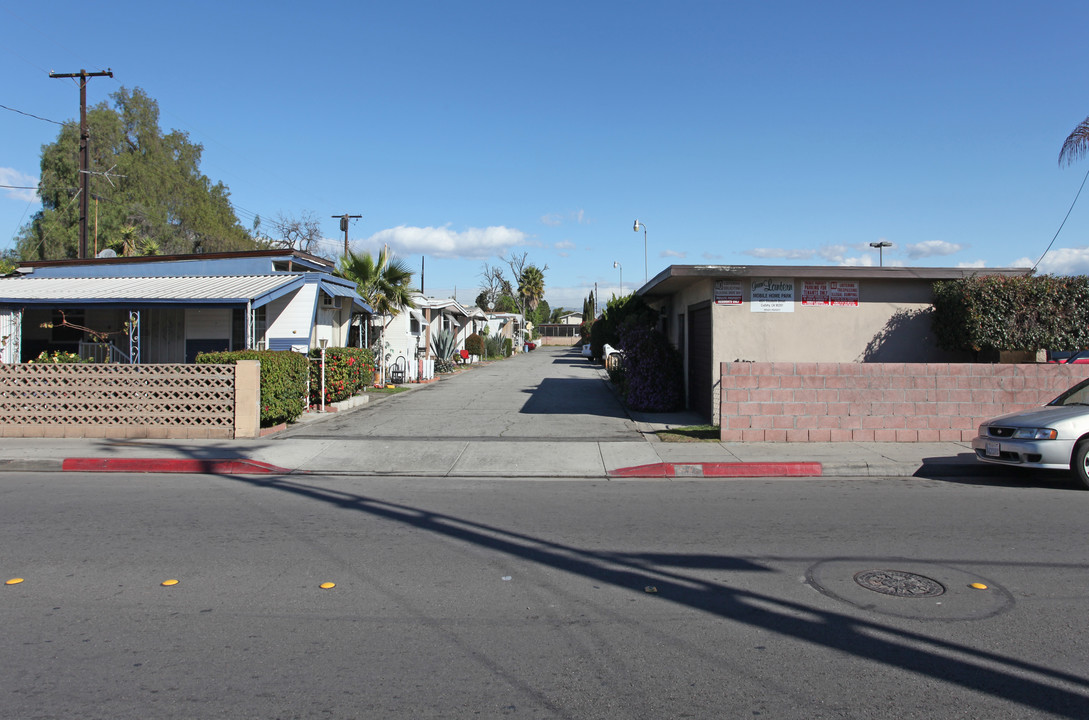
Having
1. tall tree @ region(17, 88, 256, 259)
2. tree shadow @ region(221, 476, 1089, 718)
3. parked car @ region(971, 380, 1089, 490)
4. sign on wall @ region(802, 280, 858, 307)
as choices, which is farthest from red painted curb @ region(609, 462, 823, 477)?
tall tree @ region(17, 88, 256, 259)

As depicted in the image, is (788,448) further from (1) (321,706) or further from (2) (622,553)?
(1) (321,706)

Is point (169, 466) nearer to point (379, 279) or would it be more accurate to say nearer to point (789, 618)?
point (789, 618)

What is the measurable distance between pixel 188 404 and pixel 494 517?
7860 millimetres

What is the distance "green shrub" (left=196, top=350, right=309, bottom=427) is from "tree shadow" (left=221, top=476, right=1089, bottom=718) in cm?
690

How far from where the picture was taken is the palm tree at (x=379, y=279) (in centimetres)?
2284

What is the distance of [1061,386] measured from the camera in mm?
12422

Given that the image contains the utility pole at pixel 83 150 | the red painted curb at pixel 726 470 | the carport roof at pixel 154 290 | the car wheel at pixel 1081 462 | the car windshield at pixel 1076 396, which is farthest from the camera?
the utility pole at pixel 83 150

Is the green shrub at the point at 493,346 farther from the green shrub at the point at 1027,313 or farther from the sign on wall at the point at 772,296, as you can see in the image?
the green shrub at the point at 1027,313

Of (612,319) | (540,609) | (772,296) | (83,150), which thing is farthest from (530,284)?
(540,609)

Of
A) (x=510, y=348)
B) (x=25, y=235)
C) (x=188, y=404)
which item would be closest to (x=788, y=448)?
(x=188, y=404)

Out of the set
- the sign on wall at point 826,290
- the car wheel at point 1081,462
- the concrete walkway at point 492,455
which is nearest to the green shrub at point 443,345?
the concrete walkway at point 492,455

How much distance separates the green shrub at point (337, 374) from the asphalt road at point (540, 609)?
8.78 meters

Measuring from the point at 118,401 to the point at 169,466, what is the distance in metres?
3.23

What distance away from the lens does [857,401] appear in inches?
480
